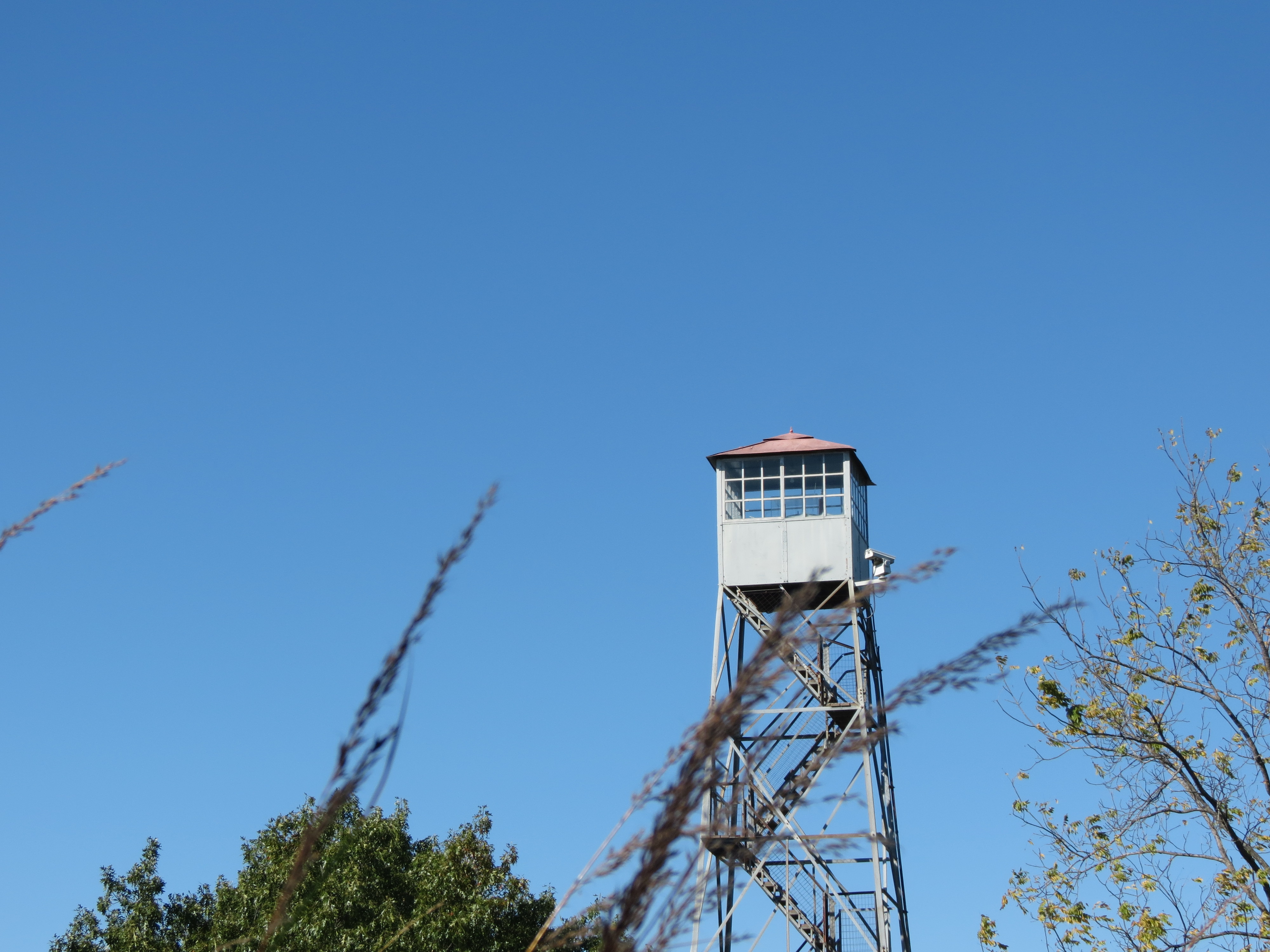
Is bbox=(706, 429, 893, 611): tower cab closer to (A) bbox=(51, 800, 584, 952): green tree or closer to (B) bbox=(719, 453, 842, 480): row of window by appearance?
(B) bbox=(719, 453, 842, 480): row of window

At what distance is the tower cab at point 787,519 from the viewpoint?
Answer: 2405 cm

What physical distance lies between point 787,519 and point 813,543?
0.70 m

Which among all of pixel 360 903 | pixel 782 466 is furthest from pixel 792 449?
pixel 360 903

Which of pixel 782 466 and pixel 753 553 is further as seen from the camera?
pixel 782 466

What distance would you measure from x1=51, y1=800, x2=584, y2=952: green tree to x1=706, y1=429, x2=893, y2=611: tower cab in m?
9.22

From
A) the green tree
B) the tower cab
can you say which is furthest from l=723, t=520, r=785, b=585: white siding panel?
the green tree

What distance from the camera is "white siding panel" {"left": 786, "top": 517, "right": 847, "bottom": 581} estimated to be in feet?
78.3

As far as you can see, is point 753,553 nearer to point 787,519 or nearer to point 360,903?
point 787,519

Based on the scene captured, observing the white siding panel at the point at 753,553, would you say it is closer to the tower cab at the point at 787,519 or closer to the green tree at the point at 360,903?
the tower cab at the point at 787,519

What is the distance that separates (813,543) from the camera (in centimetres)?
2419

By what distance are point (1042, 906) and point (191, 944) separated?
24406 millimetres

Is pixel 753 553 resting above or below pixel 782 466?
below

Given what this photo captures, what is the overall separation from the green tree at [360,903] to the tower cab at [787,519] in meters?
9.22

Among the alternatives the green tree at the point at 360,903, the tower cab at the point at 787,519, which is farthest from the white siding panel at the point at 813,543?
the green tree at the point at 360,903
